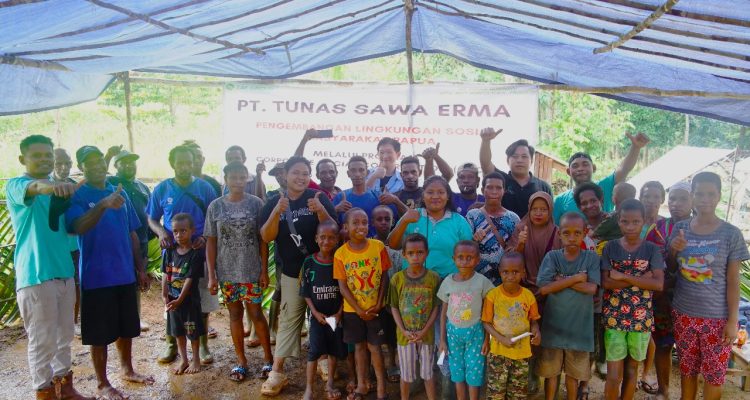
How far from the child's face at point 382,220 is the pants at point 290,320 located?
0.69 meters

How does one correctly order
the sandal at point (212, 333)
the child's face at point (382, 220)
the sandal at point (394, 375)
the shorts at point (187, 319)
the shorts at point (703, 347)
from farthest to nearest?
the sandal at point (212, 333), the shorts at point (187, 319), the sandal at point (394, 375), the child's face at point (382, 220), the shorts at point (703, 347)

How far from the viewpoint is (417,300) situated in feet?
10.5

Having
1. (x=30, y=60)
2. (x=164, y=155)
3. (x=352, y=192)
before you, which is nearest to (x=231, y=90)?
(x=30, y=60)

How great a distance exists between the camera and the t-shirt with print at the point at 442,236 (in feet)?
10.8

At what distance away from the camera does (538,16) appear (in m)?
Result: 3.89

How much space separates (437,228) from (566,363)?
3.79 feet

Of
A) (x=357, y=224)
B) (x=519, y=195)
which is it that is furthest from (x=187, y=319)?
(x=519, y=195)

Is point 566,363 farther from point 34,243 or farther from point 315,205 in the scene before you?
point 34,243

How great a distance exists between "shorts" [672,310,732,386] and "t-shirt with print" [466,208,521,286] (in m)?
1.11

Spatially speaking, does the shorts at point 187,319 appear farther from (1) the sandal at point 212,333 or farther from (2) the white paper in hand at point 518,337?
(2) the white paper in hand at point 518,337

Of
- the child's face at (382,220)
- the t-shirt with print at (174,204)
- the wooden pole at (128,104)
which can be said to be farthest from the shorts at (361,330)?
the wooden pole at (128,104)

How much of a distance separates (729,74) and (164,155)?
15.6 m

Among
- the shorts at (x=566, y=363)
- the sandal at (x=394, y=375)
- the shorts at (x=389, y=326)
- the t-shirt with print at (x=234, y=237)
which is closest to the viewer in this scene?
the shorts at (x=566, y=363)

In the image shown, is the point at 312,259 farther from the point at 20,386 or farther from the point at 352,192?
the point at 20,386
